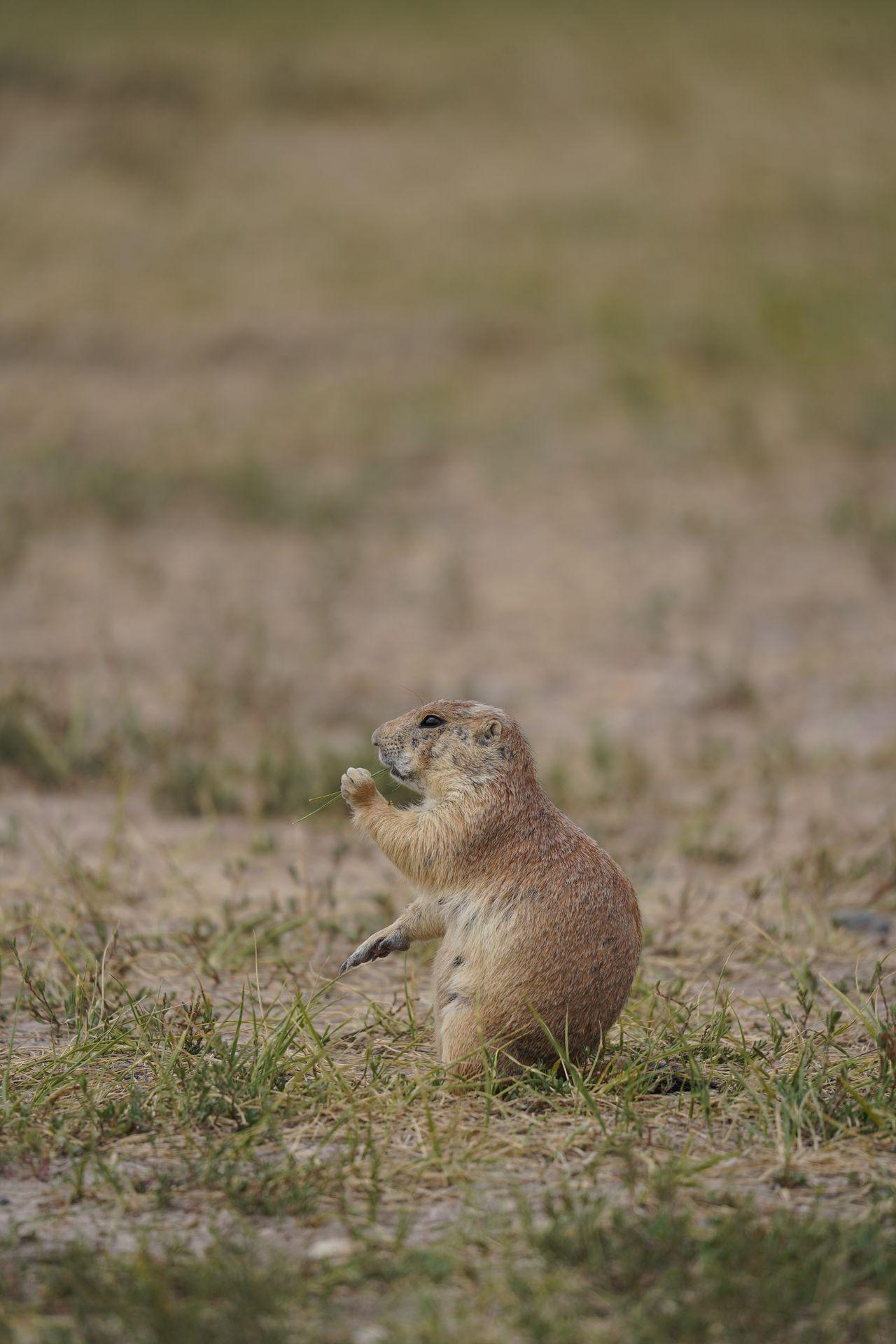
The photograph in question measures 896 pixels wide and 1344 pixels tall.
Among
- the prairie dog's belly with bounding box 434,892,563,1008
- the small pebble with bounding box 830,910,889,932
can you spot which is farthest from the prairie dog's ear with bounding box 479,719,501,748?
the small pebble with bounding box 830,910,889,932

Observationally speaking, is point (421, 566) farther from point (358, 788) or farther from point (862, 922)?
point (358, 788)

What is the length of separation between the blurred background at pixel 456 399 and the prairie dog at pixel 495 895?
2187 millimetres

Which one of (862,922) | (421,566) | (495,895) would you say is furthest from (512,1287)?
(421,566)

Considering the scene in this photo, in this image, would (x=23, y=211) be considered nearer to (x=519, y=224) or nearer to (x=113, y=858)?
(x=519, y=224)

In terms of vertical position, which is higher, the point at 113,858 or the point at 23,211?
the point at 23,211

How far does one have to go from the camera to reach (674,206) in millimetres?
14164

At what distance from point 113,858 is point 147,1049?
1.91 meters

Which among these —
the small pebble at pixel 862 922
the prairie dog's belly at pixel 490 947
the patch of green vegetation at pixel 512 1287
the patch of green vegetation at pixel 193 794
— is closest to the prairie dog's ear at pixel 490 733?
the prairie dog's belly at pixel 490 947

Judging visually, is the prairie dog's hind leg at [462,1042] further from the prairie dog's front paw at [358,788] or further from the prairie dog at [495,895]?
the prairie dog's front paw at [358,788]

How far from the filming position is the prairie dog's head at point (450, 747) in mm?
A: 3170

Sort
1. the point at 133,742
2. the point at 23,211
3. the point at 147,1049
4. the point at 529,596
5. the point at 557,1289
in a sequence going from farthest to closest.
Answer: the point at 23,211 < the point at 529,596 < the point at 133,742 < the point at 147,1049 < the point at 557,1289

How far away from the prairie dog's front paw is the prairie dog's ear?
284mm

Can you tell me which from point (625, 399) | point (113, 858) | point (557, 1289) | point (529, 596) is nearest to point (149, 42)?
point (625, 399)

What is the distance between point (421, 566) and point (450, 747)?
6261 mm
